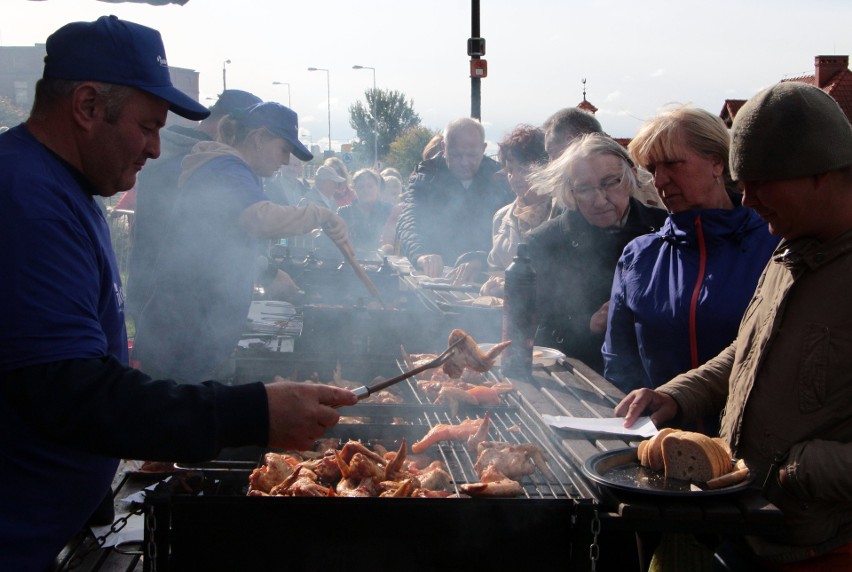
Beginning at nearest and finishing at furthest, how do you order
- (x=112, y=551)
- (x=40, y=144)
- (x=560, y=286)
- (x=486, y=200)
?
(x=40, y=144), (x=112, y=551), (x=560, y=286), (x=486, y=200)

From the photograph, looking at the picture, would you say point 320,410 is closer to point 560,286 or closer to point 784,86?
point 784,86

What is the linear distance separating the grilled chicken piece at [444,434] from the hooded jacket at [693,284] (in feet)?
2.92

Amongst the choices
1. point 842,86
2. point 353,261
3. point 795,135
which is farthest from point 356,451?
point 842,86

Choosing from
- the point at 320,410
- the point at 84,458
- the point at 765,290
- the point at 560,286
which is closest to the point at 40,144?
the point at 84,458

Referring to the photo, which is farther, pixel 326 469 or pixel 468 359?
pixel 468 359

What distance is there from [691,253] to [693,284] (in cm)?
15

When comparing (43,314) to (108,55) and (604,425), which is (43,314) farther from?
(604,425)

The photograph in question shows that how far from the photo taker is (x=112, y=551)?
237 cm

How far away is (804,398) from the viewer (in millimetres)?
2148

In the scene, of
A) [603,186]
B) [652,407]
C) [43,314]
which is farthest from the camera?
[603,186]

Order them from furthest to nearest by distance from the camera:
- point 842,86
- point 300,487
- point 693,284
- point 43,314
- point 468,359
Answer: point 842,86 < point 468,359 < point 693,284 < point 300,487 < point 43,314

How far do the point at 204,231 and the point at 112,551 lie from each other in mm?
1911

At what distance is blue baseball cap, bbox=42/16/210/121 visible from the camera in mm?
1929

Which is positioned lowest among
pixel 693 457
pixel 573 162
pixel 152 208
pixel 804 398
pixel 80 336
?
pixel 693 457
